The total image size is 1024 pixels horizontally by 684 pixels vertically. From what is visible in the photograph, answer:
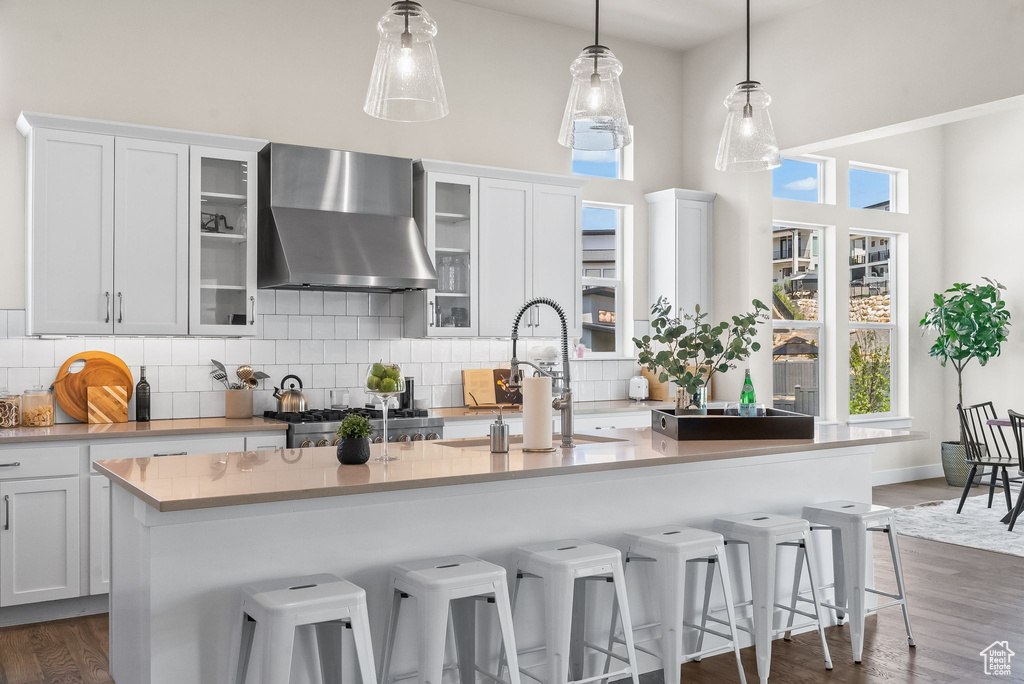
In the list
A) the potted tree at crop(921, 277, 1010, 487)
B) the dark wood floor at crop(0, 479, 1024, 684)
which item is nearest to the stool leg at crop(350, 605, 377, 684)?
the dark wood floor at crop(0, 479, 1024, 684)

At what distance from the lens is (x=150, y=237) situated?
4.84 m

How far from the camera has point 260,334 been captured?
544cm

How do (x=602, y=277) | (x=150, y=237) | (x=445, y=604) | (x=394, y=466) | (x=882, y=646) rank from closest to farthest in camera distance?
(x=445, y=604)
(x=394, y=466)
(x=882, y=646)
(x=150, y=237)
(x=602, y=277)

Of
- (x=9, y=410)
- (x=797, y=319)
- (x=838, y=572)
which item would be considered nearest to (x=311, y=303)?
(x=9, y=410)

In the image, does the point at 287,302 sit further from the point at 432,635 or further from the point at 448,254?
the point at 432,635

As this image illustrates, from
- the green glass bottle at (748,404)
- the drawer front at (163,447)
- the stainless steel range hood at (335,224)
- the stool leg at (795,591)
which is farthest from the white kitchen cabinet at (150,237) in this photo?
the stool leg at (795,591)

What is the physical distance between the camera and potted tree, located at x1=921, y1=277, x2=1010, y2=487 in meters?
8.04

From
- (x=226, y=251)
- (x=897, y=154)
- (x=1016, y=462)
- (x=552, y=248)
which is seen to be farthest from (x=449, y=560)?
(x=897, y=154)

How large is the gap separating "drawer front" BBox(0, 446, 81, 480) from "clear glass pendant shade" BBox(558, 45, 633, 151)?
301cm

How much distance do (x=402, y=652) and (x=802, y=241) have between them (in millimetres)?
6319

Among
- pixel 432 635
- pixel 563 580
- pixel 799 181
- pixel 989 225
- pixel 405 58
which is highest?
pixel 799 181

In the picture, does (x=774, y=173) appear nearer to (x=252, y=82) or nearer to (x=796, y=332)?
(x=796, y=332)

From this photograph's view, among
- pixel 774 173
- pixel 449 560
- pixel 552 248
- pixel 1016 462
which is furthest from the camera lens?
pixel 774 173

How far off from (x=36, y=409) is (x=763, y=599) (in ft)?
12.5
